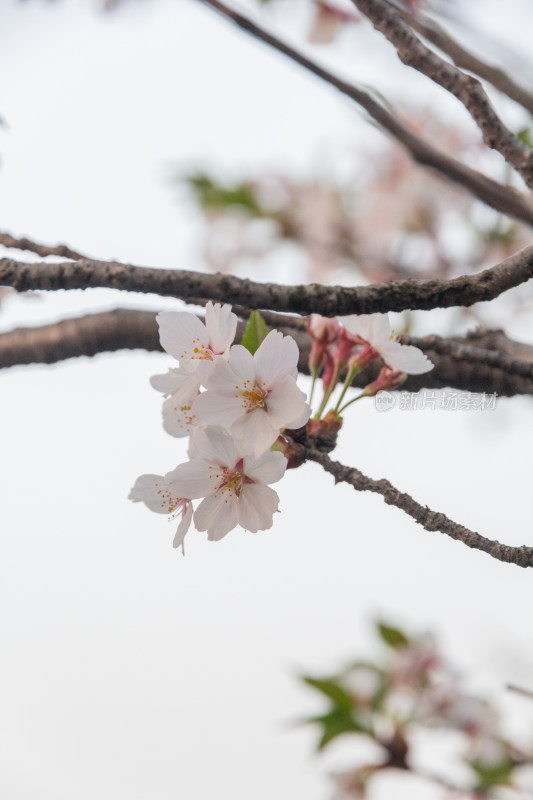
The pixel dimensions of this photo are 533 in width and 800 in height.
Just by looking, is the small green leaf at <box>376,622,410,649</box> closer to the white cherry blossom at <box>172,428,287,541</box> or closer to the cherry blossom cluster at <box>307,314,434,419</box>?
the cherry blossom cluster at <box>307,314,434,419</box>

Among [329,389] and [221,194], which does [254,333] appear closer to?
[329,389]

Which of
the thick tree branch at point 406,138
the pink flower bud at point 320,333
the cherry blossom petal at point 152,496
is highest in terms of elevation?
the thick tree branch at point 406,138

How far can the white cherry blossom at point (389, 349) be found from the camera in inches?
29.5

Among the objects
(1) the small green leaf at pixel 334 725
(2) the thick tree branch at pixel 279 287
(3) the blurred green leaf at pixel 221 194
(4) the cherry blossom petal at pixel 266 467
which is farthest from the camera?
(3) the blurred green leaf at pixel 221 194

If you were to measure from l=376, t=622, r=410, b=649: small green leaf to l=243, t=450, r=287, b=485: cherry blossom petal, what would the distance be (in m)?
1.84

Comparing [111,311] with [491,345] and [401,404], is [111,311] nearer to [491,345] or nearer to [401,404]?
[401,404]

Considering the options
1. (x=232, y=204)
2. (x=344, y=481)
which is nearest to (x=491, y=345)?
(x=344, y=481)

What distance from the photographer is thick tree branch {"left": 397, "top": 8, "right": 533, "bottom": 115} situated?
935 millimetres

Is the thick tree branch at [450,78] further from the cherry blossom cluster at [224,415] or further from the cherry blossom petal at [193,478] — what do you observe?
the cherry blossom petal at [193,478]

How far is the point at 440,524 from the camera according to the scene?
0.62 meters

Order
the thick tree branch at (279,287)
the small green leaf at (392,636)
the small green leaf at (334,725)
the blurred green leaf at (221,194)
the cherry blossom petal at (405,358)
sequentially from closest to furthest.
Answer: the thick tree branch at (279,287) < the cherry blossom petal at (405,358) < the small green leaf at (334,725) < the small green leaf at (392,636) < the blurred green leaf at (221,194)

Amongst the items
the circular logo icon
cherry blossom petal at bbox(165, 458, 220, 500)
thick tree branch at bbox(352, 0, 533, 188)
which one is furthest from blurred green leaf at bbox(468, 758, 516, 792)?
thick tree branch at bbox(352, 0, 533, 188)

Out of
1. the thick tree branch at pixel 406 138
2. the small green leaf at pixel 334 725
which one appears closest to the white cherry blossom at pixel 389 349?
the thick tree branch at pixel 406 138

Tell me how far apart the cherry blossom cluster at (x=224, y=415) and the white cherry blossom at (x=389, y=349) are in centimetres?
15
